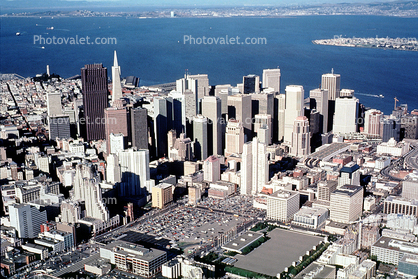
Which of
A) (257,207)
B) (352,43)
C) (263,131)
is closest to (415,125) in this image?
(263,131)

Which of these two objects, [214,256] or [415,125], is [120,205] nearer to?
[214,256]

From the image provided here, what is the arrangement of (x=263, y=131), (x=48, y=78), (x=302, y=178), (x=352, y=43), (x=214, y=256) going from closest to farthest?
(x=214, y=256) < (x=302, y=178) < (x=263, y=131) < (x=48, y=78) < (x=352, y=43)

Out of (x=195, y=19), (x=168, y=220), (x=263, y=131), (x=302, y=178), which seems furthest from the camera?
(x=195, y=19)

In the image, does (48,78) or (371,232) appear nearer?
(371,232)

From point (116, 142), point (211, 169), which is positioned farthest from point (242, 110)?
point (116, 142)

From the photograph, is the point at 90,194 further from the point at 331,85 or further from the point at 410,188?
the point at 331,85

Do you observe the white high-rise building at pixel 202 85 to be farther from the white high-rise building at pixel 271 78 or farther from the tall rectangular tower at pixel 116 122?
the tall rectangular tower at pixel 116 122
